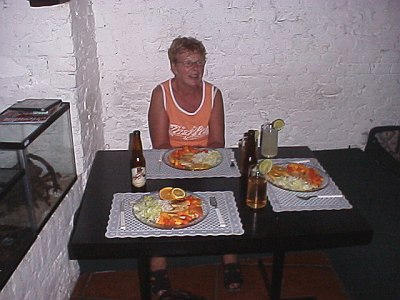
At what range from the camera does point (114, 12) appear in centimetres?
233

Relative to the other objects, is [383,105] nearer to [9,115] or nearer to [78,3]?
[78,3]

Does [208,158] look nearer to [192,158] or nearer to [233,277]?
[192,158]

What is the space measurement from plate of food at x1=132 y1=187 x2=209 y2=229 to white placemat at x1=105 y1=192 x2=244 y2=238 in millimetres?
13

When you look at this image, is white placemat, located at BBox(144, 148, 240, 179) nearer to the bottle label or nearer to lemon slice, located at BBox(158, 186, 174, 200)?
the bottle label

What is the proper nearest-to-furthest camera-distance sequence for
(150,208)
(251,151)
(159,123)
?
(150,208), (251,151), (159,123)

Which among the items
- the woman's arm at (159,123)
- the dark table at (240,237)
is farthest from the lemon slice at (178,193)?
the woman's arm at (159,123)

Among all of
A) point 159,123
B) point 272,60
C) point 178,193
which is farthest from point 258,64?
point 178,193

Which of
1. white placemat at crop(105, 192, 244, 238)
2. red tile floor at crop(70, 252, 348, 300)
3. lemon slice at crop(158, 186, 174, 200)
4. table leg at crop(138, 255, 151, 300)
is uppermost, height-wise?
lemon slice at crop(158, 186, 174, 200)

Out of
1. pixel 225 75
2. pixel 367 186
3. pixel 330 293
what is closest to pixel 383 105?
pixel 367 186

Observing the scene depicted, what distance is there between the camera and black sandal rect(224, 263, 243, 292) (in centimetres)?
204

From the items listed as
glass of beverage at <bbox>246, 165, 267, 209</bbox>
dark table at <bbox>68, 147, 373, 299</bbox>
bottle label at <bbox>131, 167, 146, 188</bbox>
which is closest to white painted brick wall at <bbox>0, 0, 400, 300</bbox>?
bottle label at <bbox>131, 167, 146, 188</bbox>

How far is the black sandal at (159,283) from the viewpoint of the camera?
2.00 m

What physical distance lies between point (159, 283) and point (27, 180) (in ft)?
2.61

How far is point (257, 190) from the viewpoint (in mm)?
1498
